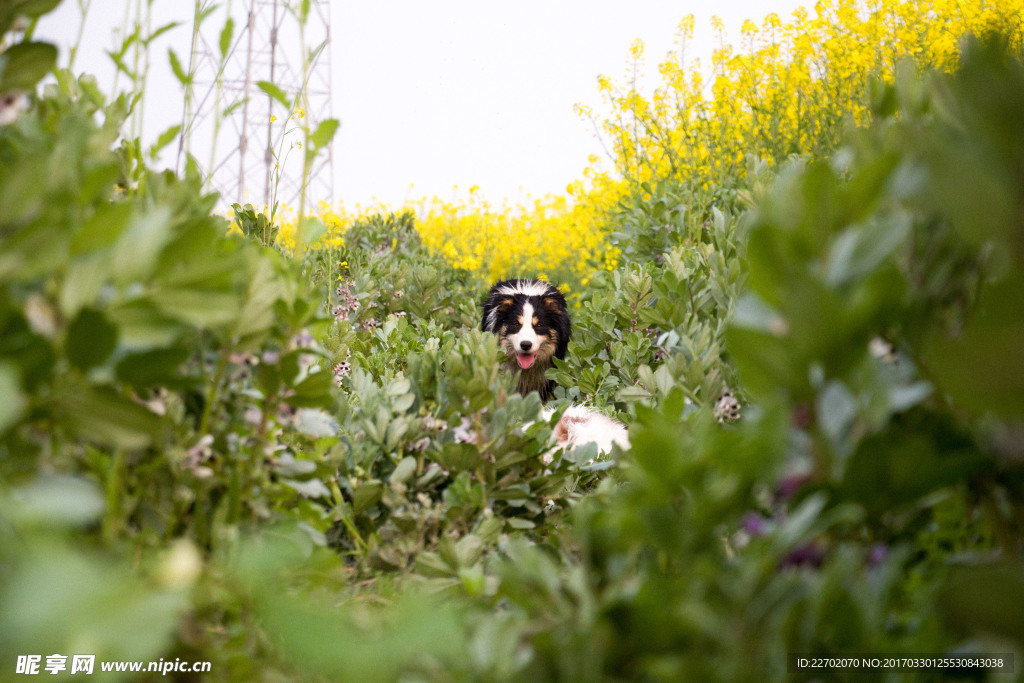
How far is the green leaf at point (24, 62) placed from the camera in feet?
2.65

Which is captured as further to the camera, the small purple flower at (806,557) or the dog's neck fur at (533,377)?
the dog's neck fur at (533,377)

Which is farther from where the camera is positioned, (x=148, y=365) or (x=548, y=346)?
(x=548, y=346)

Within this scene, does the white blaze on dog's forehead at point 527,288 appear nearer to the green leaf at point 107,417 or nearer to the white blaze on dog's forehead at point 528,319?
the white blaze on dog's forehead at point 528,319

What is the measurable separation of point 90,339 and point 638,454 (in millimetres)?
632

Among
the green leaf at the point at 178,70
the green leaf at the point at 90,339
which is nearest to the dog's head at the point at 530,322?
the green leaf at the point at 178,70

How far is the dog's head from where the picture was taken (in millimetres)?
4695

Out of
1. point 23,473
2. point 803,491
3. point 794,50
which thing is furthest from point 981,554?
point 794,50

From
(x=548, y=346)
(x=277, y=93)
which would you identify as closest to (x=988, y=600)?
(x=277, y=93)

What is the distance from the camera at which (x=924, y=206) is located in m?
0.76

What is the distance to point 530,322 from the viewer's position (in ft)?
15.6

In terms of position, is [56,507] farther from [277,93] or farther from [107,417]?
[277,93]

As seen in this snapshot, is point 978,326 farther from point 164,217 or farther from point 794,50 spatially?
point 794,50

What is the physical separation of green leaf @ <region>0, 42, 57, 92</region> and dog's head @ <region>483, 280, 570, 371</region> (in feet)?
12.8

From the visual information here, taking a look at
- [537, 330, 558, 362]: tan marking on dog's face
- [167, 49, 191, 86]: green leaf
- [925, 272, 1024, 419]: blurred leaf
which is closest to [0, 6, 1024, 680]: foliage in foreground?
[925, 272, 1024, 419]: blurred leaf
